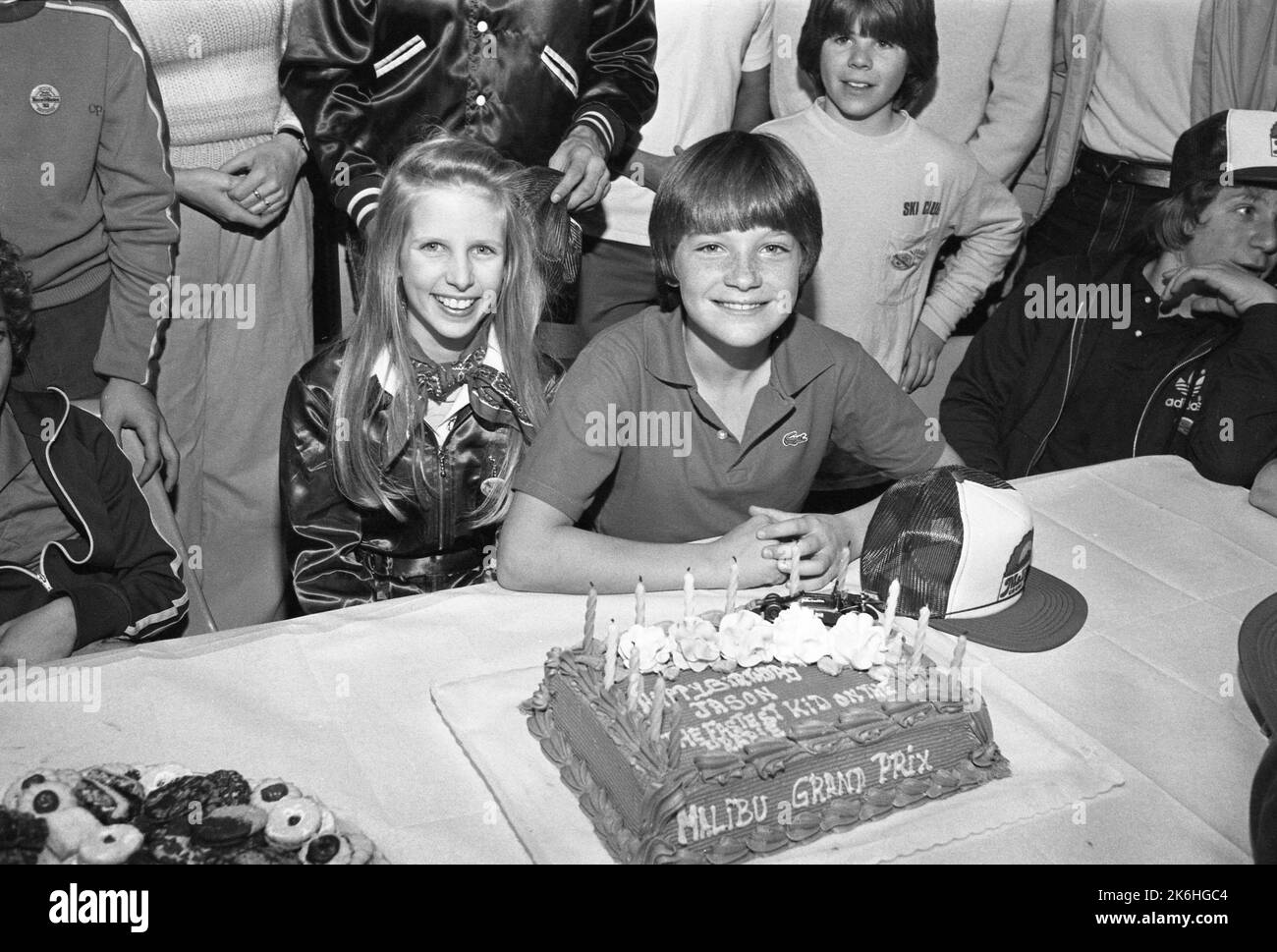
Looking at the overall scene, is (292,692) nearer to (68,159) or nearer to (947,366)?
(68,159)

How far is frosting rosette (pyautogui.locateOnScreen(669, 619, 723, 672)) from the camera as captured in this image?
4.96 feet

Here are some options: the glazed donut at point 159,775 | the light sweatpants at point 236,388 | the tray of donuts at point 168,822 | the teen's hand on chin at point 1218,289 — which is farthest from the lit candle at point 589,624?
the teen's hand on chin at point 1218,289

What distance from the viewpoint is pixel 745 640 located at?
1.54 metres

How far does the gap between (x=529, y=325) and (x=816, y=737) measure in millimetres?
1053

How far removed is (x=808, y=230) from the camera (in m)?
2.00

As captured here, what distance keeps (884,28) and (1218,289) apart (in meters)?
0.93

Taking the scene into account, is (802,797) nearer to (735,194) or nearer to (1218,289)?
(735,194)

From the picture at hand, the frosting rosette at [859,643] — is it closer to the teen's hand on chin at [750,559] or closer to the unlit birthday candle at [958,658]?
the unlit birthday candle at [958,658]

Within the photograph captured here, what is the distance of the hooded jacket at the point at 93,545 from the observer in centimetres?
187

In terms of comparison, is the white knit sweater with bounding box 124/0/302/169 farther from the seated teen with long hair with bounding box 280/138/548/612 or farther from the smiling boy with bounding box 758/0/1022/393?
the smiling boy with bounding box 758/0/1022/393

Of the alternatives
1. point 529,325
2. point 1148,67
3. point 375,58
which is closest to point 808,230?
point 529,325

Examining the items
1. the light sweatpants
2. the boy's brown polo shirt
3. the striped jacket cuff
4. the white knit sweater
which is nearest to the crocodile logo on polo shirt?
the white knit sweater

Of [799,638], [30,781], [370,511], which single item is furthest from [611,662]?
[370,511]

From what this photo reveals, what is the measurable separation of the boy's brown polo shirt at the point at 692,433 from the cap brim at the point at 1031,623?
372mm
